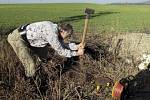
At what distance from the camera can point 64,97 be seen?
21.7 ft

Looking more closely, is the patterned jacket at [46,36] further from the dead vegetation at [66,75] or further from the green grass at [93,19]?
the green grass at [93,19]

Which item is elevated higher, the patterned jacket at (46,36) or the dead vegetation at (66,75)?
the patterned jacket at (46,36)

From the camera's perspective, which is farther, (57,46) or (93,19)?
(93,19)

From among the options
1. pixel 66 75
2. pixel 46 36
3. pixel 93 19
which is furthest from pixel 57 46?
pixel 93 19

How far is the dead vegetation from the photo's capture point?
21.5 feet

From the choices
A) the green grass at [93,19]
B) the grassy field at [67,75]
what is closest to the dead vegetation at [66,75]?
the grassy field at [67,75]

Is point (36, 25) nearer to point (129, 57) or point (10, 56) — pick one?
point (10, 56)

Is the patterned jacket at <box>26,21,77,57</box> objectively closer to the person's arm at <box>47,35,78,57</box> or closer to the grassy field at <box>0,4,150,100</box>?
the person's arm at <box>47,35,78,57</box>

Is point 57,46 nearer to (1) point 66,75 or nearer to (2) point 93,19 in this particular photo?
(1) point 66,75

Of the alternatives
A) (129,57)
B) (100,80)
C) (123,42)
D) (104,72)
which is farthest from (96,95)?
(123,42)

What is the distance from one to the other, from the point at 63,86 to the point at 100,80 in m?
0.80

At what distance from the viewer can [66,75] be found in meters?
7.77

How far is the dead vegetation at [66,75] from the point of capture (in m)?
6.56

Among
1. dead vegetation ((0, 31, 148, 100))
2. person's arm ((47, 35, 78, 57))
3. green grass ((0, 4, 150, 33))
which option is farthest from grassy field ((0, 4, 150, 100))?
green grass ((0, 4, 150, 33))
